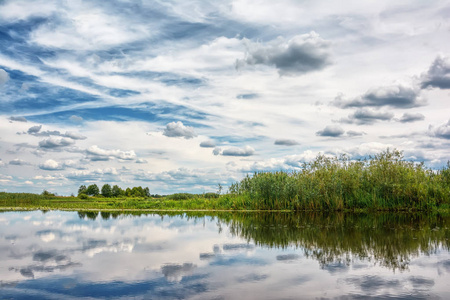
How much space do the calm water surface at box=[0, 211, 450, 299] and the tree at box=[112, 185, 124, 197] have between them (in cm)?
2807

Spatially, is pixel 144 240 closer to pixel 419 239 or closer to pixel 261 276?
pixel 261 276

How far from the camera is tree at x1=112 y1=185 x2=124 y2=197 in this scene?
42787mm

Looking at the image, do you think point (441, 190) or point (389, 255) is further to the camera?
point (441, 190)

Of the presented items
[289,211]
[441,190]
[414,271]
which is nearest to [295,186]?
[289,211]

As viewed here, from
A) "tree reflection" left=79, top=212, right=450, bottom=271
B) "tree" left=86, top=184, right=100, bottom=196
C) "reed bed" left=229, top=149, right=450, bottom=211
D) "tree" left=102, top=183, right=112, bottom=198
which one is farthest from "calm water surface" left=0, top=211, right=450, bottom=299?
"tree" left=86, top=184, right=100, bottom=196

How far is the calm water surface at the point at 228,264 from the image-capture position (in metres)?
6.82

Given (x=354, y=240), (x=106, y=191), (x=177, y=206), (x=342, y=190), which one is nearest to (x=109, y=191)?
(x=106, y=191)

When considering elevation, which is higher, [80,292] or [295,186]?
[295,186]

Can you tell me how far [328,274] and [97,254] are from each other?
685 cm

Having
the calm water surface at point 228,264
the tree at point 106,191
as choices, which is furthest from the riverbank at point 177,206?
the calm water surface at point 228,264

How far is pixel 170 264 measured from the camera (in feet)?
29.6

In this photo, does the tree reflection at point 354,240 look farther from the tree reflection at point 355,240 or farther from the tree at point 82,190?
the tree at point 82,190

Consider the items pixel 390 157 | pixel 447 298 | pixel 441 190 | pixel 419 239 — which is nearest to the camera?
pixel 447 298

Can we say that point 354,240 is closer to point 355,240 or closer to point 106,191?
point 355,240
